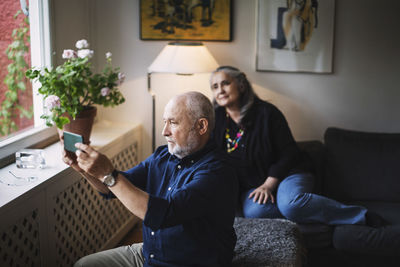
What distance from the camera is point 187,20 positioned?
3.45 meters

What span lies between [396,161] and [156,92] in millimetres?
1838

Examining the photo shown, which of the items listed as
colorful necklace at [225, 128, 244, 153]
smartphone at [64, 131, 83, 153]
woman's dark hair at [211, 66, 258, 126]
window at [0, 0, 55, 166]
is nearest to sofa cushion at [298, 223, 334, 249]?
colorful necklace at [225, 128, 244, 153]

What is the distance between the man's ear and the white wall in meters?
1.76

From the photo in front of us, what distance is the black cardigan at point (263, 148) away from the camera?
297 cm

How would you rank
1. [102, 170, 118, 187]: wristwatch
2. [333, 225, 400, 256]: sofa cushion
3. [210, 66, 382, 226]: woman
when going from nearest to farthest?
[102, 170, 118, 187]: wristwatch < [333, 225, 400, 256]: sofa cushion < [210, 66, 382, 226]: woman

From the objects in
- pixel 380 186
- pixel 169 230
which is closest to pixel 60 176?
pixel 169 230

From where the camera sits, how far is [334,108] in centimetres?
346

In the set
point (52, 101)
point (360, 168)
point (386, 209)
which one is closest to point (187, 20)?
point (52, 101)

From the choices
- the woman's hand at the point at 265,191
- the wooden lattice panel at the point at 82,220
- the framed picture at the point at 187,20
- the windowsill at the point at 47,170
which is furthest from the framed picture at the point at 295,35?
the wooden lattice panel at the point at 82,220

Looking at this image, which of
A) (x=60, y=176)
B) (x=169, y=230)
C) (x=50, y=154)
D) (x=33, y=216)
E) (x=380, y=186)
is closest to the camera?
(x=169, y=230)

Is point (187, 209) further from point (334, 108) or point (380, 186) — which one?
point (334, 108)

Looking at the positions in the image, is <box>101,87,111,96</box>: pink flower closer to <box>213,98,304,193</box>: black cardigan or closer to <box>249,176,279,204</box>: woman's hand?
<box>213,98,304,193</box>: black cardigan

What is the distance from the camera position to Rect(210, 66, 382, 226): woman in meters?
2.86

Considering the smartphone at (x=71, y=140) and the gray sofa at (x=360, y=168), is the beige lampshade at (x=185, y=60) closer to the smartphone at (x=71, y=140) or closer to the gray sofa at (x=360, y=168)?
the gray sofa at (x=360, y=168)
